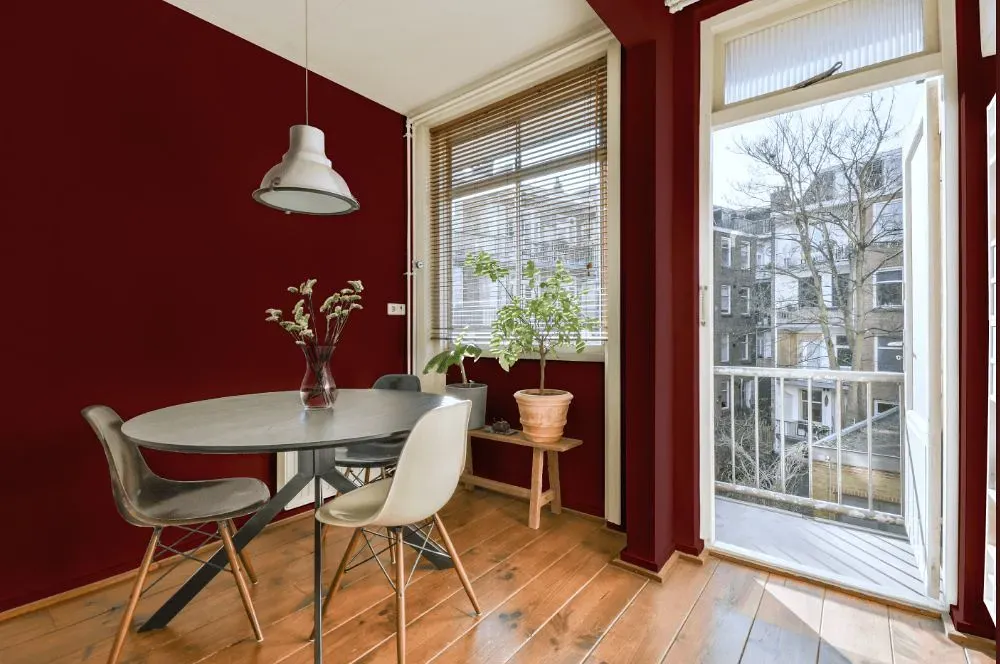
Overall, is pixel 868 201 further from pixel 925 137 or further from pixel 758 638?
pixel 758 638

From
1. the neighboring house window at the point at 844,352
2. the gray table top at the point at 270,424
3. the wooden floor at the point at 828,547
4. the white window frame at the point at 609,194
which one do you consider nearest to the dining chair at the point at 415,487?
the gray table top at the point at 270,424

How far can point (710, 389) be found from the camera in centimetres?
221

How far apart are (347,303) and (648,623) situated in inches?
95.0

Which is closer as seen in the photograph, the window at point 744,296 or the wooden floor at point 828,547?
the wooden floor at point 828,547

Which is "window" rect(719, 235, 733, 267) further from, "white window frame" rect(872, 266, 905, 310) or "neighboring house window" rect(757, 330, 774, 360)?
"white window frame" rect(872, 266, 905, 310)

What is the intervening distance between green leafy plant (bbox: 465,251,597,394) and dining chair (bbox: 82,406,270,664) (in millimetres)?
1415

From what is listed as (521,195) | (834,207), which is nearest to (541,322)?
(521,195)

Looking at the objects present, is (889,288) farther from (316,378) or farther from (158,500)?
(158,500)

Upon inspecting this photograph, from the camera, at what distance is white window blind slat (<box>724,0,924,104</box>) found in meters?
1.82

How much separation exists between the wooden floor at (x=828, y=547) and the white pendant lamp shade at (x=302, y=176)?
254cm

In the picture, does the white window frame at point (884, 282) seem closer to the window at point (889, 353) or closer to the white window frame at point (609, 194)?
the window at point (889, 353)

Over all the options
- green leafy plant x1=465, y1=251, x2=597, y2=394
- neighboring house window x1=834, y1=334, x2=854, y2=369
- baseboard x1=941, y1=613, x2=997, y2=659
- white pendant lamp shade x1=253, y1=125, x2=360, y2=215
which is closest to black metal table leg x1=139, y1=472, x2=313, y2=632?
white pendant lamp shade x1=253, y1=125, x2=360, y2=215

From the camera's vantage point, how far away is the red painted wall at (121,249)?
1.86 metres

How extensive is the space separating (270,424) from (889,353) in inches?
125
